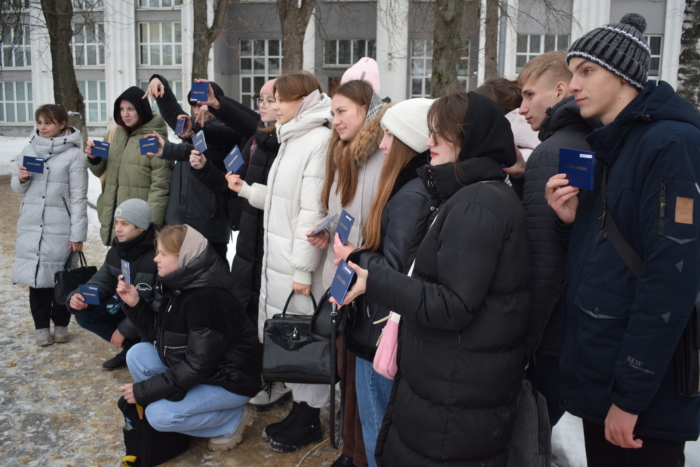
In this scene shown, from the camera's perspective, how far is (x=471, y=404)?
207 cm

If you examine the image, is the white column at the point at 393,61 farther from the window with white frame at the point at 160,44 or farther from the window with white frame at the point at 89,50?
the window with white frame at the point at 89,50

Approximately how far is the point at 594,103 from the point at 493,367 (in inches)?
37.3

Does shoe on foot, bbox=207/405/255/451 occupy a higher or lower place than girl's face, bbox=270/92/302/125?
lower

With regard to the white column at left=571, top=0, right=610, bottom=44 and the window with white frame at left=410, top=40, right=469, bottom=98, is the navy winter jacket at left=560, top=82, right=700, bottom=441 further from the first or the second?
the white column at left=571, top=0, right=610, bottom=44

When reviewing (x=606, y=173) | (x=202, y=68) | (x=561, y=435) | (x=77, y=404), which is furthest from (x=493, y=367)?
(x=202, y=68)

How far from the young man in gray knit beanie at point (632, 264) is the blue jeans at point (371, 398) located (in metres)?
0.93

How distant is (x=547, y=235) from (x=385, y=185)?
0.76m

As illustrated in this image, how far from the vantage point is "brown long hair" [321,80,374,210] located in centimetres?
318

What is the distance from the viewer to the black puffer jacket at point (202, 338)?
10.9ft

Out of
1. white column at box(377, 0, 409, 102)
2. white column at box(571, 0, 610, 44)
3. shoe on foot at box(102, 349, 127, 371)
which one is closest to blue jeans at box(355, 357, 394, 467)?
shoe on foot at box(102, 349, 127, 371)

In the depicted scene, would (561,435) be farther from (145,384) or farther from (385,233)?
(145,384)

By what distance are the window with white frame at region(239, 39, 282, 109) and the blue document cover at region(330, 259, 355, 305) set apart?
30.4m

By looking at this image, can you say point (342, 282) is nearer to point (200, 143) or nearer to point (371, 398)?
point (371, 398)

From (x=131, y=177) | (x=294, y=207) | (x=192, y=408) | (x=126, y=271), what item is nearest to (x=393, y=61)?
(x=131, y=177)
